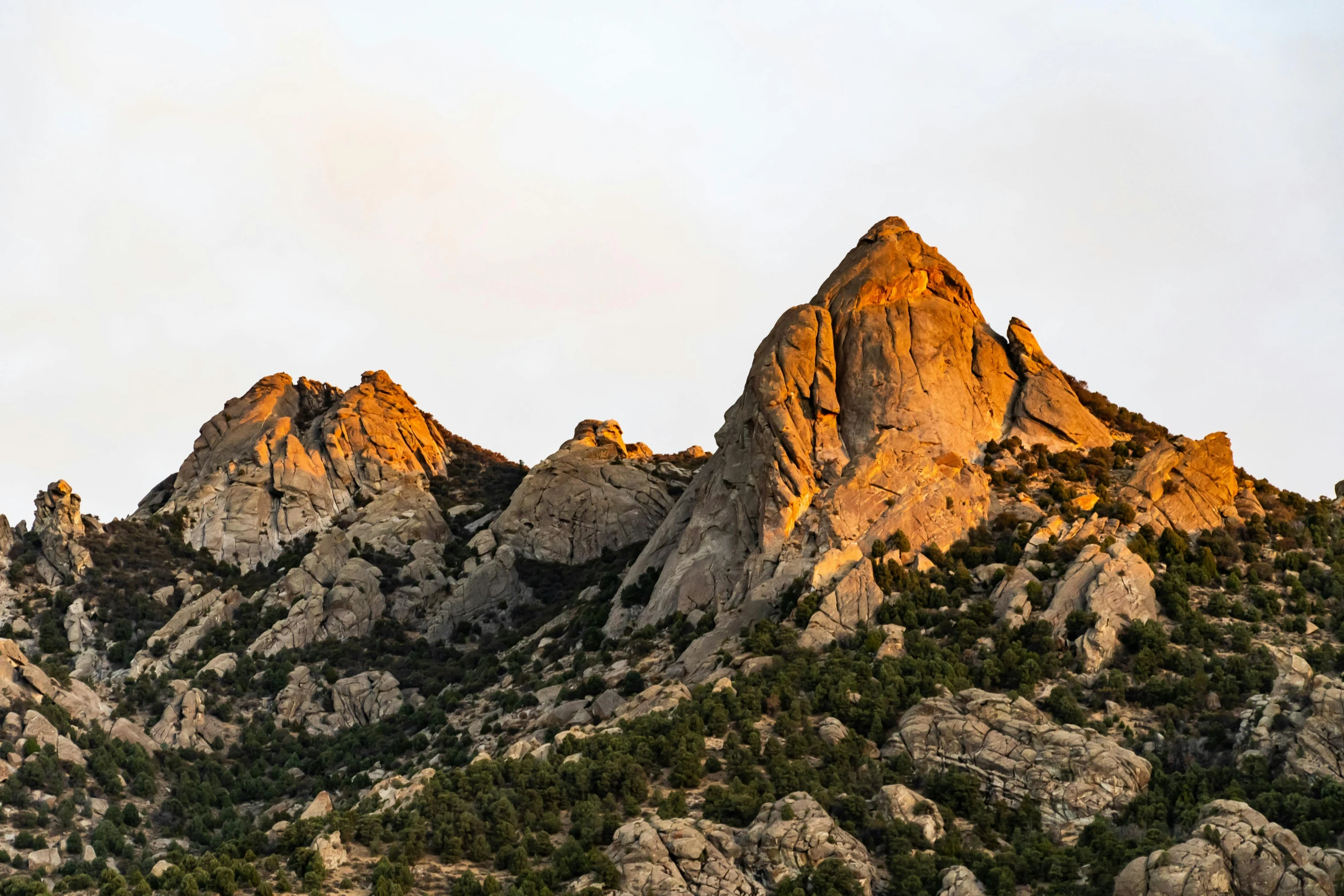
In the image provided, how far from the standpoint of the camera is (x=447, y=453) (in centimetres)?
15575

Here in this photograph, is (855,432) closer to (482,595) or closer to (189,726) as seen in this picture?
(482,595)

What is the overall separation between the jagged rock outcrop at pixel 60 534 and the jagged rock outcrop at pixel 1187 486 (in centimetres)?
8105

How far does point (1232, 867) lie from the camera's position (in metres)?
63.2

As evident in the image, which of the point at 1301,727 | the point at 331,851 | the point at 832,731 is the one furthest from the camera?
the point at 832,731

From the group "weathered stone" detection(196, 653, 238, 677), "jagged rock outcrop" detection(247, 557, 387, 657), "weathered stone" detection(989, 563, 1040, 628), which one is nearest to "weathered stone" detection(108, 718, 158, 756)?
"weathered stone" detection(196, 653, 238, 677)

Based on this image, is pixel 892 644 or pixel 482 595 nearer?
pixel 892 644

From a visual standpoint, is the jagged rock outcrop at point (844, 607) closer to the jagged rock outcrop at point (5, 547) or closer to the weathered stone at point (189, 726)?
the weathered stone at point (189, 726)

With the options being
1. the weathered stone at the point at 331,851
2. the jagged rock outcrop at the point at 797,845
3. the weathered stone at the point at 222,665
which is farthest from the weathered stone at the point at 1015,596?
the weathered stone at the point at 222,665

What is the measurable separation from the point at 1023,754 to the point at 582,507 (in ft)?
199

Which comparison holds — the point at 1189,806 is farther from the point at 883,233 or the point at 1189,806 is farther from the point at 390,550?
the point at 390,550

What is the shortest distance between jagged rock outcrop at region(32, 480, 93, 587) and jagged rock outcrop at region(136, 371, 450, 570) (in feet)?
30.8

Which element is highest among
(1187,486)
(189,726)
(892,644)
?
(1187,486)

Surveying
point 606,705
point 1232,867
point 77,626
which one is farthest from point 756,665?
point 77,626

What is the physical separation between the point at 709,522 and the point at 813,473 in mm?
8349
